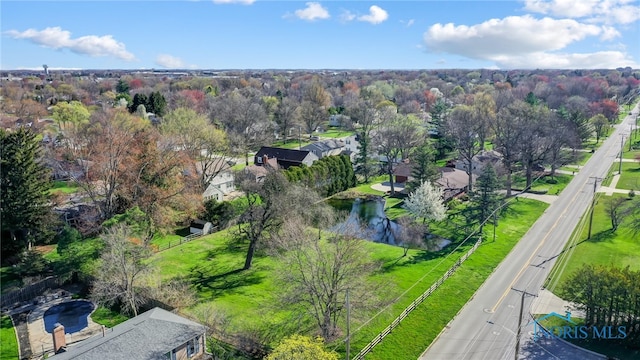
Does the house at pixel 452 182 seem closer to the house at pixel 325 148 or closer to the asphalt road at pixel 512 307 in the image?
the asphalt road at pixel 512 307

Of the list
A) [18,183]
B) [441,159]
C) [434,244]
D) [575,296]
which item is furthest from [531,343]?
[441,159]

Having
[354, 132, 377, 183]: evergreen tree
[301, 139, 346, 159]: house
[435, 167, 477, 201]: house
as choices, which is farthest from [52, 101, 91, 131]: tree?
[435, 167, 477, 201]: house

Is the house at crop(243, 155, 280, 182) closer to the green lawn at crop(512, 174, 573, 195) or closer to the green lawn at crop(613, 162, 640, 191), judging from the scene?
the green lawn at crop(512, 174, 573, 195)

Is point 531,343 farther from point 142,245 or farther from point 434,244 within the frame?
point 142,245

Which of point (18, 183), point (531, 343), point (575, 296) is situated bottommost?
point (531, 343)

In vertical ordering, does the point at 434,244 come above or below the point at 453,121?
below
